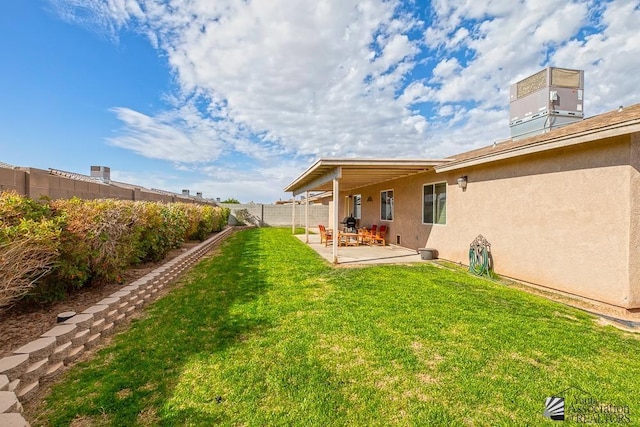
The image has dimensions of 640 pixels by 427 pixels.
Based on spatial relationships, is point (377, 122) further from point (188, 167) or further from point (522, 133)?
point (188, 167)

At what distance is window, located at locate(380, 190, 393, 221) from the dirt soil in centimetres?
1070

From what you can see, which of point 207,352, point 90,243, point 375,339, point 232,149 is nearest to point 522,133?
point 375,339

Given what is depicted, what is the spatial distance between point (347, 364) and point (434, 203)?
8.04 meters

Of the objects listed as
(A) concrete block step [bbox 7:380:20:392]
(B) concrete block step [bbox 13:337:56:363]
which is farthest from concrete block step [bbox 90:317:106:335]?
(A) concrete block step [bbox 7:380:20:392]

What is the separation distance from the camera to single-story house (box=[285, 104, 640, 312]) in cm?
479

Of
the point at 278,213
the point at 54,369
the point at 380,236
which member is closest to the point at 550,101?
the point at 380,236

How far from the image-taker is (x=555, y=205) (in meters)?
5.93

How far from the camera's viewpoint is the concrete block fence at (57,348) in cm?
222

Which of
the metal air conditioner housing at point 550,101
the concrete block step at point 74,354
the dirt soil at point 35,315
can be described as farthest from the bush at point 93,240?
the metal air conditioner housing at point 550,101

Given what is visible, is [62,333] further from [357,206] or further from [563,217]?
[357,206]

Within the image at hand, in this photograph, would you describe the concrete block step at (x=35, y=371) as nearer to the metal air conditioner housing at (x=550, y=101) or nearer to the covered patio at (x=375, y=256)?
the covered patio at (x=375, y=256)

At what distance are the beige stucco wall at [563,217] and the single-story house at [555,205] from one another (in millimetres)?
16

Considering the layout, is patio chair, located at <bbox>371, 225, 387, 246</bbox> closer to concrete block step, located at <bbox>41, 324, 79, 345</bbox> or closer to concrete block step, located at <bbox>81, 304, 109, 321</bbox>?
concrete block step, located at <bbox>81, 304, 109, 321</bbox>

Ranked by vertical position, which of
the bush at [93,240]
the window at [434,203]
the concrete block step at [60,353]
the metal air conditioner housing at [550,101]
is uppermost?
the metal air conditioner housing at [550,101]
